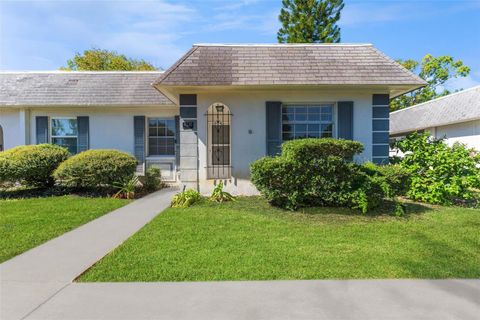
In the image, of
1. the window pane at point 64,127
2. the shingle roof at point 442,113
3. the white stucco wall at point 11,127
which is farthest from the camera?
the shingle roof at point 442,113

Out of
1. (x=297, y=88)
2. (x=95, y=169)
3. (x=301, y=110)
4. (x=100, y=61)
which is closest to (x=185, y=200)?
Result: (x=95, y=169)

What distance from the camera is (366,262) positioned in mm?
4277

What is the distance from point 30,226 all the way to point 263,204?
17.9 feet

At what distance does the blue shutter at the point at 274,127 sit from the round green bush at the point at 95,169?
Answer: 4.89 meters

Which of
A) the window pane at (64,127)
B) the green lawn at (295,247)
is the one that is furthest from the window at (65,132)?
the green lawn at (295,247)

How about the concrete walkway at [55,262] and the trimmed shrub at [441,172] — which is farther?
the trimmed shrub at [441,172]

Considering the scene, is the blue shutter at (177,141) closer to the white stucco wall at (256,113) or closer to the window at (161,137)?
the window at (161,137)

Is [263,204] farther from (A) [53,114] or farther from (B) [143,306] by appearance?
(A) [53,114]

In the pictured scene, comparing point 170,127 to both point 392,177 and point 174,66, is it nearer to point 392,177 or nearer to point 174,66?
point 174,66

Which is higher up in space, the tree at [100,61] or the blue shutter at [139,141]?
the tree at [100,61]

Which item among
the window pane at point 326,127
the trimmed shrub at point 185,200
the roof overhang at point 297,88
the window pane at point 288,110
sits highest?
the roof overhang at point 297,88

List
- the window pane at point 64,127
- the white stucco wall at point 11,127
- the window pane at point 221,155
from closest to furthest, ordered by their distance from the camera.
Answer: the window pane at point 221,155 < the white stucco wall at point 11,127 < the window pane at point 64,127

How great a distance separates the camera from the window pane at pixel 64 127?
13.4m

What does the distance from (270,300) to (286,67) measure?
25.4 feet
